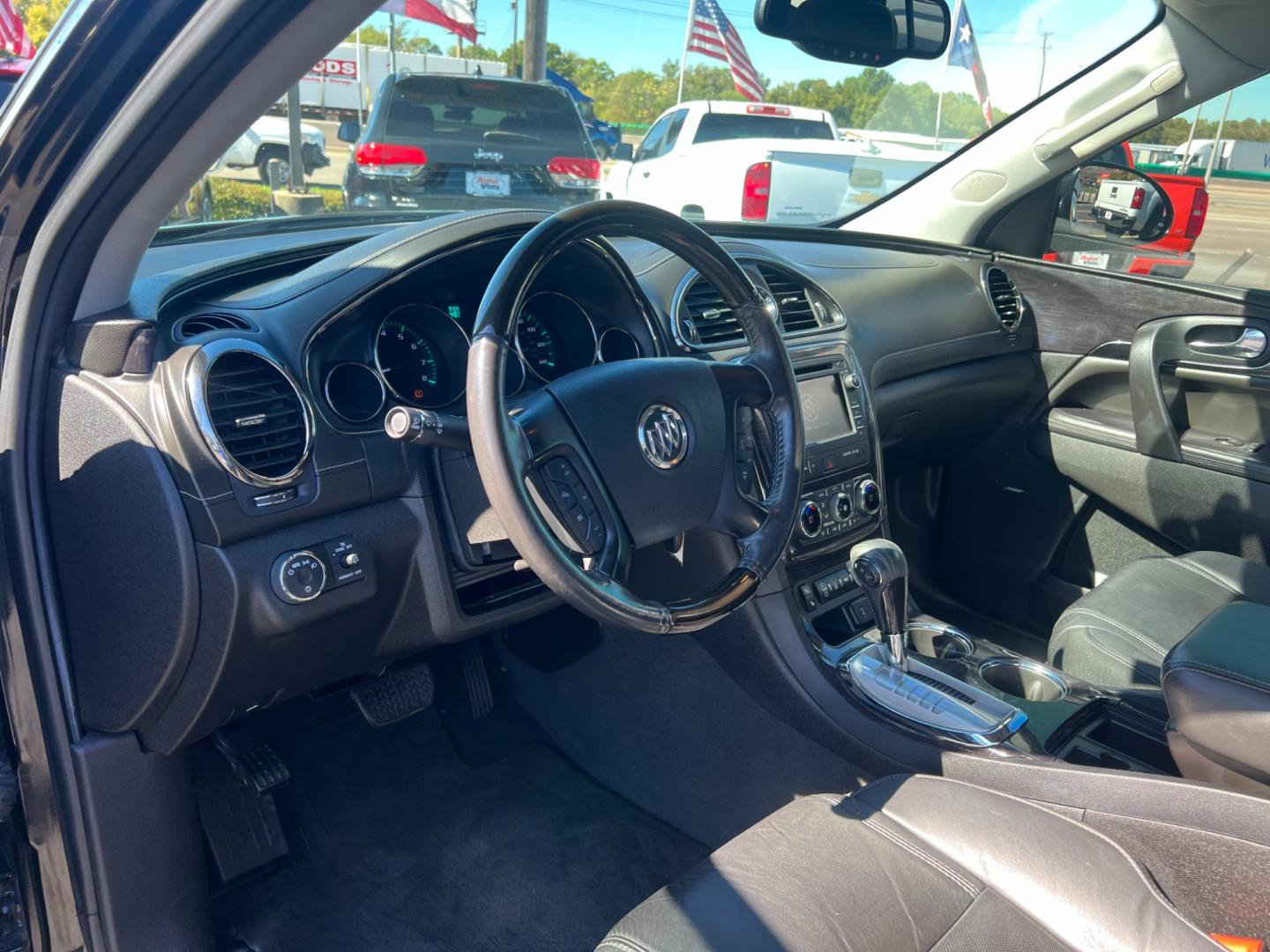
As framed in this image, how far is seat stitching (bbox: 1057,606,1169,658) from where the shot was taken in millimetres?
2213

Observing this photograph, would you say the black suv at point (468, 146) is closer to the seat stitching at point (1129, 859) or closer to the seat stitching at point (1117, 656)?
the seat stitching at point (1117, 656)

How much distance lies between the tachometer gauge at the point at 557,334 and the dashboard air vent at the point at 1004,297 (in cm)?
163

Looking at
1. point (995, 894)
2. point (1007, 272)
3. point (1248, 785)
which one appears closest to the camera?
point (995, 894)

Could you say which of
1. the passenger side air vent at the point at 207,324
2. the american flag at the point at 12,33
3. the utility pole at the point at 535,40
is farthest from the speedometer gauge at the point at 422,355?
the utility pole at the point at 535,40

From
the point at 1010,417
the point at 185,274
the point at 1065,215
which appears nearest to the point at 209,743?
the point at 185,274

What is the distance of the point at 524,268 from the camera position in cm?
147

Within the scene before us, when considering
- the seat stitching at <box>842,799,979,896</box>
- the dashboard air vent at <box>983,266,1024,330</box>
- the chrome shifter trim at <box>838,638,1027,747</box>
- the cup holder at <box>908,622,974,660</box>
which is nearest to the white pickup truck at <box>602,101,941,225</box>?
the dashboard air vent at <box>983,266,1024,330</box>

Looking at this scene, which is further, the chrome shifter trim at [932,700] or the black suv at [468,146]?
the black suv at [468,146]

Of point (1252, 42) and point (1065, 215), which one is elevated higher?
point (1252, 42)

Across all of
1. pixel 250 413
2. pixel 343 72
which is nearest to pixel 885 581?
pixel 250 413

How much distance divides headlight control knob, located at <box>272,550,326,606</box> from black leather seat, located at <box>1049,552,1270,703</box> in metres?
1.58

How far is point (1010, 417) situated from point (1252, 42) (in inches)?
46.7

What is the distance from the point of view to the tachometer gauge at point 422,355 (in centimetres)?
185

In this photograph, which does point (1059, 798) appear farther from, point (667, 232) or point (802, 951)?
point (667, 232)
